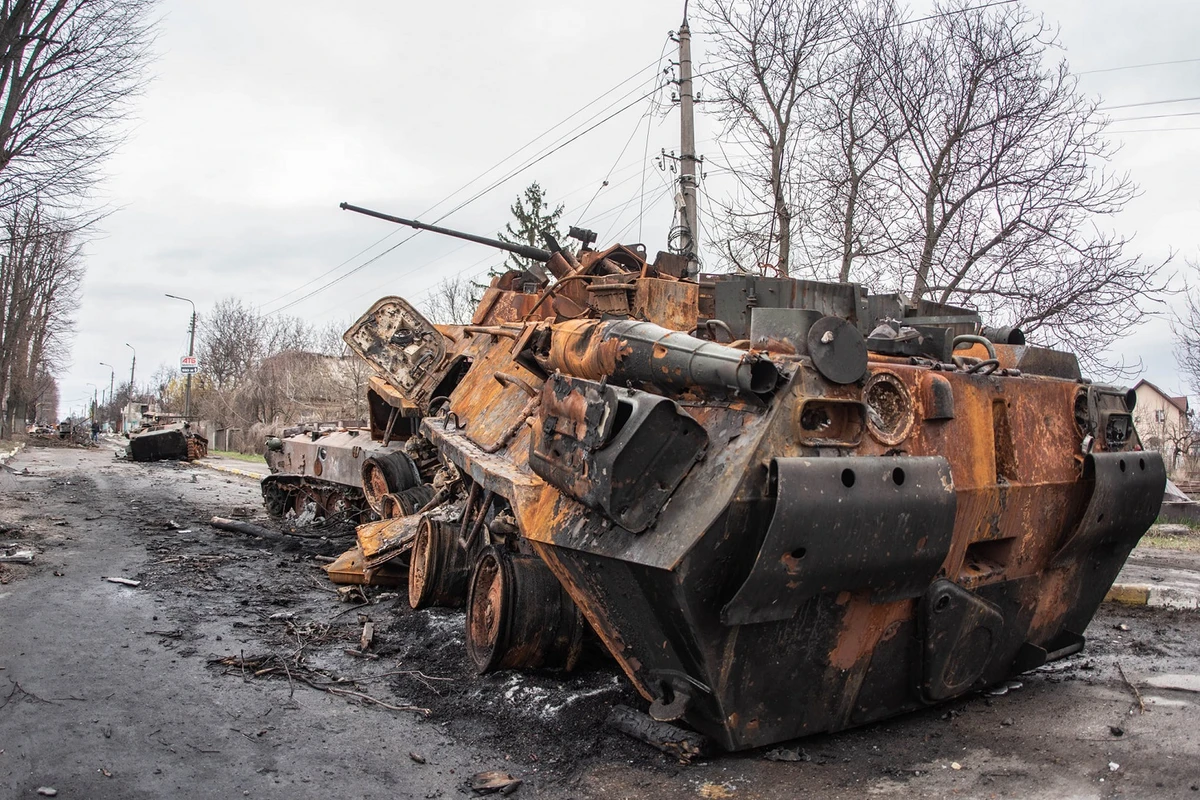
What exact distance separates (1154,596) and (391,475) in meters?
6.65

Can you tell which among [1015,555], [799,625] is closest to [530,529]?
[799,625]

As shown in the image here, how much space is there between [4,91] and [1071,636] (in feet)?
47.8

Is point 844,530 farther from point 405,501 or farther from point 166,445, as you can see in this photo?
point 166,445

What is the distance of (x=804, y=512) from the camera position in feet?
11.5

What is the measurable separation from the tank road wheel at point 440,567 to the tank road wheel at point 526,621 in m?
1.42

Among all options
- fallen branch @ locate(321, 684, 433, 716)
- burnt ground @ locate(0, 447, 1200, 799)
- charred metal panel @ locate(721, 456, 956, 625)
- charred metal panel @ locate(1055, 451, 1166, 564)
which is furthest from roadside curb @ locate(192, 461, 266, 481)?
charred metal panel @ locate(721, 456, 956, 625)

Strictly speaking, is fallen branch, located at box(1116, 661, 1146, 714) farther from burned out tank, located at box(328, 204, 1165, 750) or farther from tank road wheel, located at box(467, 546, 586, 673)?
tank road wheel, located at box(467, 546, 586, 673)

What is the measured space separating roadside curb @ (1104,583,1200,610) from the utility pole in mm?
7243

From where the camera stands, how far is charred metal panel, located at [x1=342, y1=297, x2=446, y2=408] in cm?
869

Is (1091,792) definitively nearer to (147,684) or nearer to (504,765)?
(504,765)

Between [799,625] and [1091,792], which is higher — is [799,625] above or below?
above

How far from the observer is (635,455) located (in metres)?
3.79

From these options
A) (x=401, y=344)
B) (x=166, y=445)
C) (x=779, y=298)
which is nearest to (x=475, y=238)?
(x=401, y=344)

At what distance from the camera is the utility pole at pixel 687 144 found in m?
13.6
